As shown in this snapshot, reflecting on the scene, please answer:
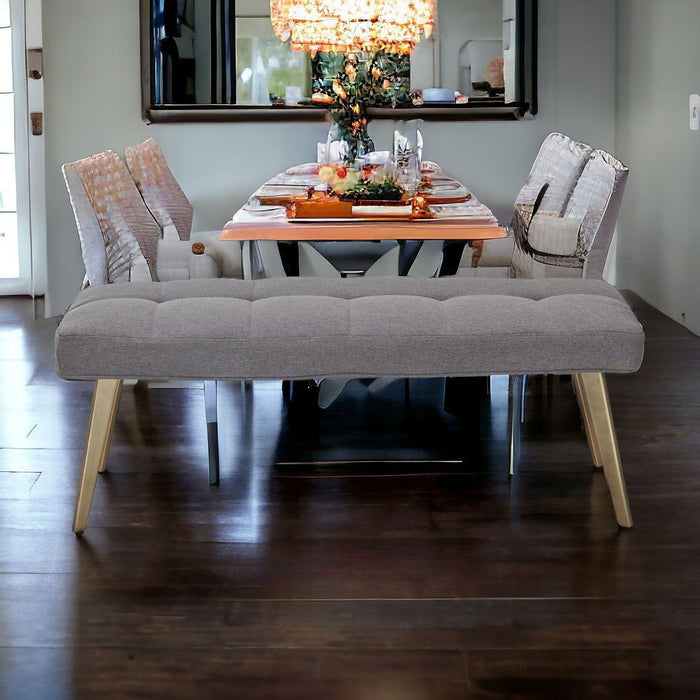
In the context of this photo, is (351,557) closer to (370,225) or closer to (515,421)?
(515,421)

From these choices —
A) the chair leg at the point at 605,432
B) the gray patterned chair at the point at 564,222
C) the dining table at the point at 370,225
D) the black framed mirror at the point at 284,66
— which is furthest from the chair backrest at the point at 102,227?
the black framed mirror at the point at 284,66

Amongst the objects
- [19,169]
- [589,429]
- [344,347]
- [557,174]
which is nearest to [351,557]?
[344,347]

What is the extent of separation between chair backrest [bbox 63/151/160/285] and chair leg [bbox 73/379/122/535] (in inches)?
42.4

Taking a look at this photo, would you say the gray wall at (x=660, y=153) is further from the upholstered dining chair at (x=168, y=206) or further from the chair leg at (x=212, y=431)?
the chair leg at (x=212, y=431)

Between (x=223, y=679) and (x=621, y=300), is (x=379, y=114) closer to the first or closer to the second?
(x=621, y=300)

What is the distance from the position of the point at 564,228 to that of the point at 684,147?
156cm

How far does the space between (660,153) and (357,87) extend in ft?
5.69

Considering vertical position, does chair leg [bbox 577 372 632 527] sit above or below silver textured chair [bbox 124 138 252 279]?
below

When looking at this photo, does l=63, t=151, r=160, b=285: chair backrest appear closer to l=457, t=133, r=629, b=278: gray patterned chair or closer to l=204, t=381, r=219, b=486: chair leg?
l=204, t=381, r=219, b=486: chair leg

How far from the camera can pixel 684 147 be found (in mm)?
5016

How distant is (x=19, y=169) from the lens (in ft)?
20.1

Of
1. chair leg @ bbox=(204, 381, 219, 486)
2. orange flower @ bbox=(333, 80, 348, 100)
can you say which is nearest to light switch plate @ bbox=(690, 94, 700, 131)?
orange flower @ bbox=(333, 80, 348, 100)

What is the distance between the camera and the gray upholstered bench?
259 centimetres

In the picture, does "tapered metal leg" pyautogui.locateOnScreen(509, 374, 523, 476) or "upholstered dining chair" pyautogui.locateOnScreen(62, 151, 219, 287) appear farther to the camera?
"upholstered dining chair" pyautogui.locateOnScreen(62, 151, 219, 287)
